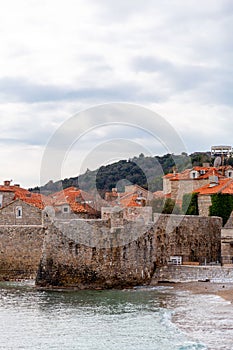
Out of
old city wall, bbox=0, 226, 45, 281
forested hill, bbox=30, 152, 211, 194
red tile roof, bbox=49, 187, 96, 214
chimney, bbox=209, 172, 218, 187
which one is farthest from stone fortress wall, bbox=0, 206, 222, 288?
forested hill, bbox=30, 152, 211, 194

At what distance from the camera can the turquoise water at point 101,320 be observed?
61.4ft

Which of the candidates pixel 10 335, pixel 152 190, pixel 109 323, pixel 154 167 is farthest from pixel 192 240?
pixel 154 167

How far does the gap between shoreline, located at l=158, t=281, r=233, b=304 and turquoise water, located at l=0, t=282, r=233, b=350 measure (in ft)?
3.72

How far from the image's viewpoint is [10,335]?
19.9 m

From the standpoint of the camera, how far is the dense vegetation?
44062mm

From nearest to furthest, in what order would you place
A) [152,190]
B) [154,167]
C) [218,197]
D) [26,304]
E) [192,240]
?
[26,304] → [192,240] → [218,197] → [152,190] → [154,167]

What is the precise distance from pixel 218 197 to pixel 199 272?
13.4 m

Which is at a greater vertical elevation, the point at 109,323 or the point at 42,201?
the point at 42,201

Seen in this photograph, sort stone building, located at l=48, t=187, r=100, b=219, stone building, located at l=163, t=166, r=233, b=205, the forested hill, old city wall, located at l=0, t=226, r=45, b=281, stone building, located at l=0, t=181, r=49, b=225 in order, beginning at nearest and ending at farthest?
1. old city wall, located at l=0, t=226, r=45, b=281
2. stone building, located at l=0, t=181, r=49, b=225
3. stone building, located at l=48, t=187, r=100, b=219
4. stone building, located at l=163, t=166, r=233, b=205
5. the forested hill

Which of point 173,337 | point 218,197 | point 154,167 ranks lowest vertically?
point 173,337

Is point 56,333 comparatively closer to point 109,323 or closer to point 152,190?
point 109,323

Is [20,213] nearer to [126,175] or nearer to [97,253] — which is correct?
[97,253]

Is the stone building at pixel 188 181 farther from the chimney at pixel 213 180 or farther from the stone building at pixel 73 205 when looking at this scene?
the stone building at pixel 73 205

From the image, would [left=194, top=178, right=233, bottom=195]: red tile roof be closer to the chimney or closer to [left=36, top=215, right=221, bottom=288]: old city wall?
the chimney
